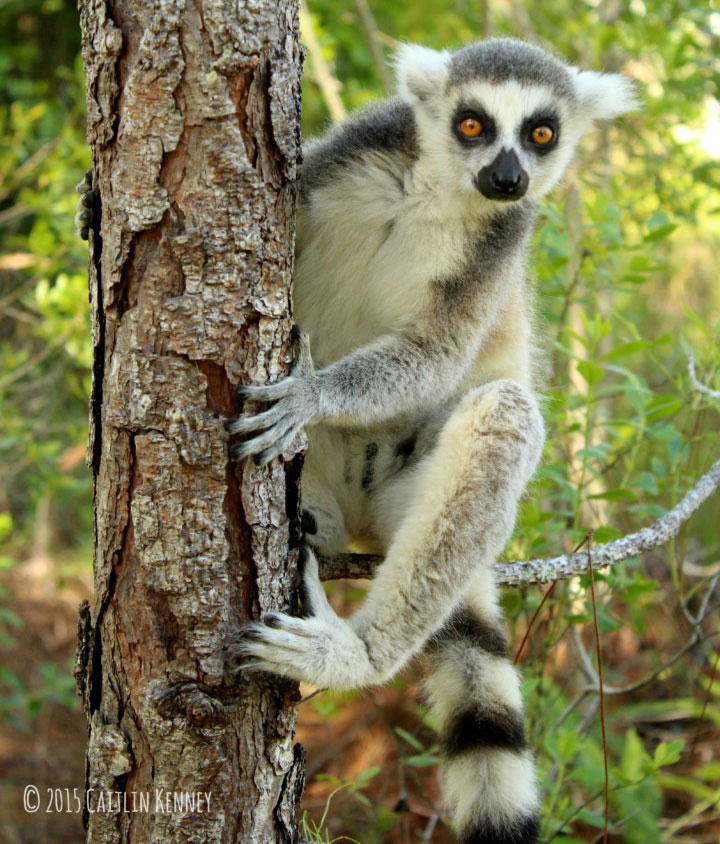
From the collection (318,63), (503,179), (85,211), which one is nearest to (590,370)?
(503,179)

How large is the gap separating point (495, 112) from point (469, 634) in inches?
82.3

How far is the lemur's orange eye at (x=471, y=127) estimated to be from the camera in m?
3.53

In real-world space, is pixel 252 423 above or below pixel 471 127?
below

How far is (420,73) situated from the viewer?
3668mm

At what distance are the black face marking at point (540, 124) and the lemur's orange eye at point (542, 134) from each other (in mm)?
12

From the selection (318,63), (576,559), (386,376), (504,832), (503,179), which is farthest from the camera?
(318,63)

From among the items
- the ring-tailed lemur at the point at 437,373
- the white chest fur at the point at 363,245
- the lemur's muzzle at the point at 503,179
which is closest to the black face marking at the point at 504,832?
the ring-tailed lemur at the point at 437,373

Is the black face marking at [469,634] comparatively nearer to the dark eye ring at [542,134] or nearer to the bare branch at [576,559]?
the bare branch at [576,559]

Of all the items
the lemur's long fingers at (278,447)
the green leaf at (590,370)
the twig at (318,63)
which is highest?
the twig at (318,63)

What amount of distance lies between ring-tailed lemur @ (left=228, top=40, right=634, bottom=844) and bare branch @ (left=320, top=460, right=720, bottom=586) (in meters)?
A: 0.14

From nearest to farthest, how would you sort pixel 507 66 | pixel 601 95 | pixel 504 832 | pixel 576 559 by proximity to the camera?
1. pixel 504 832
2. pixel 576 559
3. pixel 507 66
4. pixel 601 95

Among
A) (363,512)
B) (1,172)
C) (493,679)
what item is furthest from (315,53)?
(493,679)

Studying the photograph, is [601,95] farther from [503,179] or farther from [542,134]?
[503,179]

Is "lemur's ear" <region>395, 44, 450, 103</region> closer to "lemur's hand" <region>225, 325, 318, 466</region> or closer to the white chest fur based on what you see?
the white chest fur
